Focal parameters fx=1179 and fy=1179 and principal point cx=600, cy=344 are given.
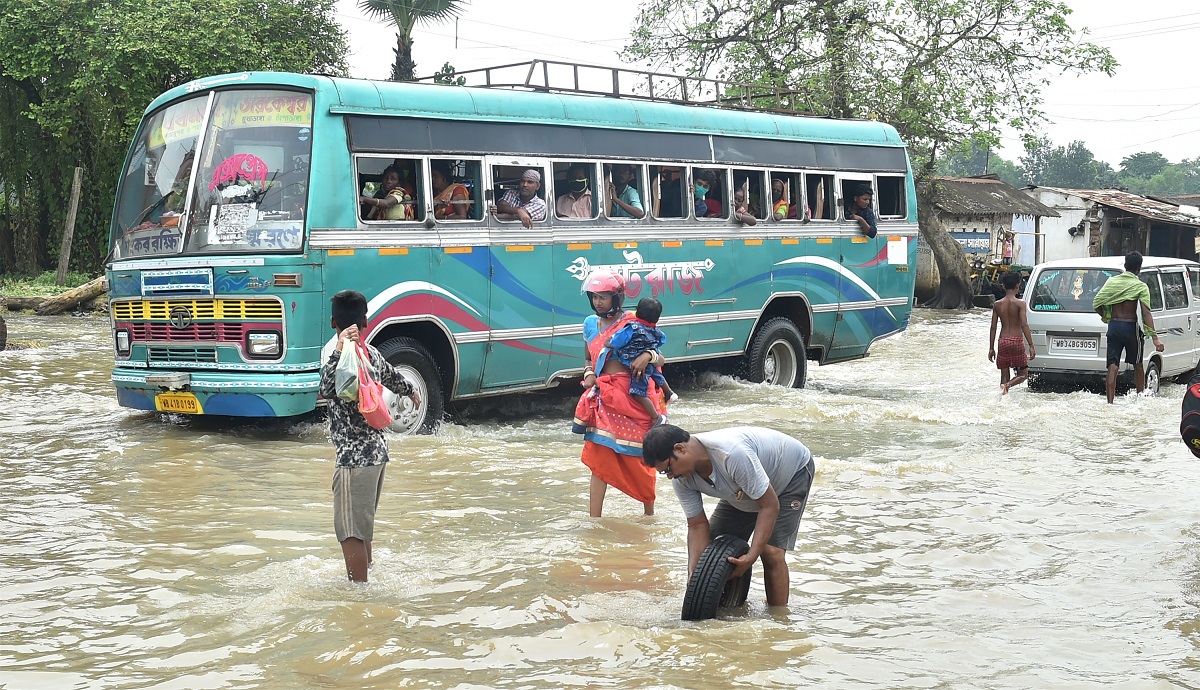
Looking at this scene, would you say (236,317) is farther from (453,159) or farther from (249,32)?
(249,32)

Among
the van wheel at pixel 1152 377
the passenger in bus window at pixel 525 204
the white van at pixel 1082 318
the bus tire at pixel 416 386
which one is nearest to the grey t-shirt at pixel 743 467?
the bus tire at pixel 416 386

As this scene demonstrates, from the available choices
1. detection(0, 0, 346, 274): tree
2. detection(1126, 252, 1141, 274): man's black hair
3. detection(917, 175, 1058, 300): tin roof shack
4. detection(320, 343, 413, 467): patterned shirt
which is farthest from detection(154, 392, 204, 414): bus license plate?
detection(917, 175, 1058, 300): tin roof shack

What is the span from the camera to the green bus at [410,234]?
9094 mm

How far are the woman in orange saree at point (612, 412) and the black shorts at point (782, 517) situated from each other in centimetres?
141

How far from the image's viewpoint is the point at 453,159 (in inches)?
400

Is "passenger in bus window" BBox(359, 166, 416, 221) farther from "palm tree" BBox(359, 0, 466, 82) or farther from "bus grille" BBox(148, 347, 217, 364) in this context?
"palm tree" BBox(359, 0, 466, 82)

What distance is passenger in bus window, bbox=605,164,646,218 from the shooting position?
11633 millimetres

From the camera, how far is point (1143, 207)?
42.8m

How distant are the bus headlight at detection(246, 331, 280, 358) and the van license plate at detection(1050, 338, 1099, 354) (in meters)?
9.13

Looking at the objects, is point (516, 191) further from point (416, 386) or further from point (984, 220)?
point (984, 220)

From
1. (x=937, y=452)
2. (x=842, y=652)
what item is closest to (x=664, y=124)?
(x=937, y=452)

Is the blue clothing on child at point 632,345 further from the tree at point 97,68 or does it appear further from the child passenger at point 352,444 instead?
the tree at point 97,68

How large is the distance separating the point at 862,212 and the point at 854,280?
0.85 metres

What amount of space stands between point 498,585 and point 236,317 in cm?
410
